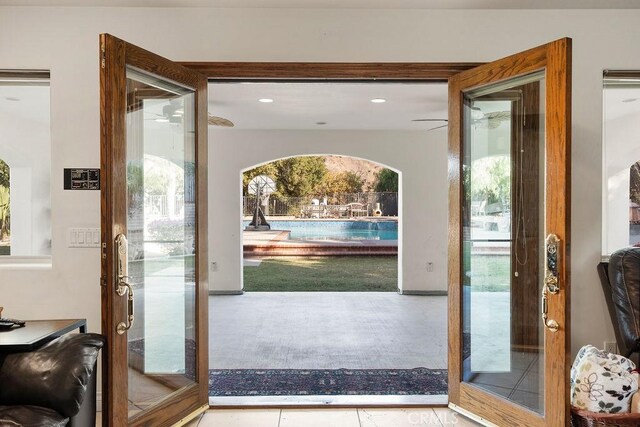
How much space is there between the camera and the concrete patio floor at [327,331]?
426 centimetres

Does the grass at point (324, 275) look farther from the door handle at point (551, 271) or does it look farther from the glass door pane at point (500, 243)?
the door handle at point (551, 271)

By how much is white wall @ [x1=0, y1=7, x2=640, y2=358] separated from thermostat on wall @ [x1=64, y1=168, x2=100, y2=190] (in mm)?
41

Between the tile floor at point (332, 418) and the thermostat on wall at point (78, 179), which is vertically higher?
the thermostat on wall at point (78, 179)

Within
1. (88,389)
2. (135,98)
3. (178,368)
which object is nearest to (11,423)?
(88,389)

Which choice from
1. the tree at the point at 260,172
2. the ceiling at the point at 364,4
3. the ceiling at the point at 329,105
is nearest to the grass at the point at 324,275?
the ceiling at the point at 329,105

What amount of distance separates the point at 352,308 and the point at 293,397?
3460 mm

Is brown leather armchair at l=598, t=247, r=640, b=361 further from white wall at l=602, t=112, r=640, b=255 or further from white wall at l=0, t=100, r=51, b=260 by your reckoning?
white wall at l=0, t=100, r=51, b=260

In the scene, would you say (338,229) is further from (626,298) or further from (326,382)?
(626,298)

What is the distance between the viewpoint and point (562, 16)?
117 inches

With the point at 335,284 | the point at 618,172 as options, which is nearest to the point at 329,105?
the point at 618,172

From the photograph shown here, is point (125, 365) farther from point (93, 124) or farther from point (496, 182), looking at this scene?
point (496, 182)

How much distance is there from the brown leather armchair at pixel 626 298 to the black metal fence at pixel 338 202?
14.9 metres

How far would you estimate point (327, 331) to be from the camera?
17.6 feet

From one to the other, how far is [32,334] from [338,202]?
54.3 ft
